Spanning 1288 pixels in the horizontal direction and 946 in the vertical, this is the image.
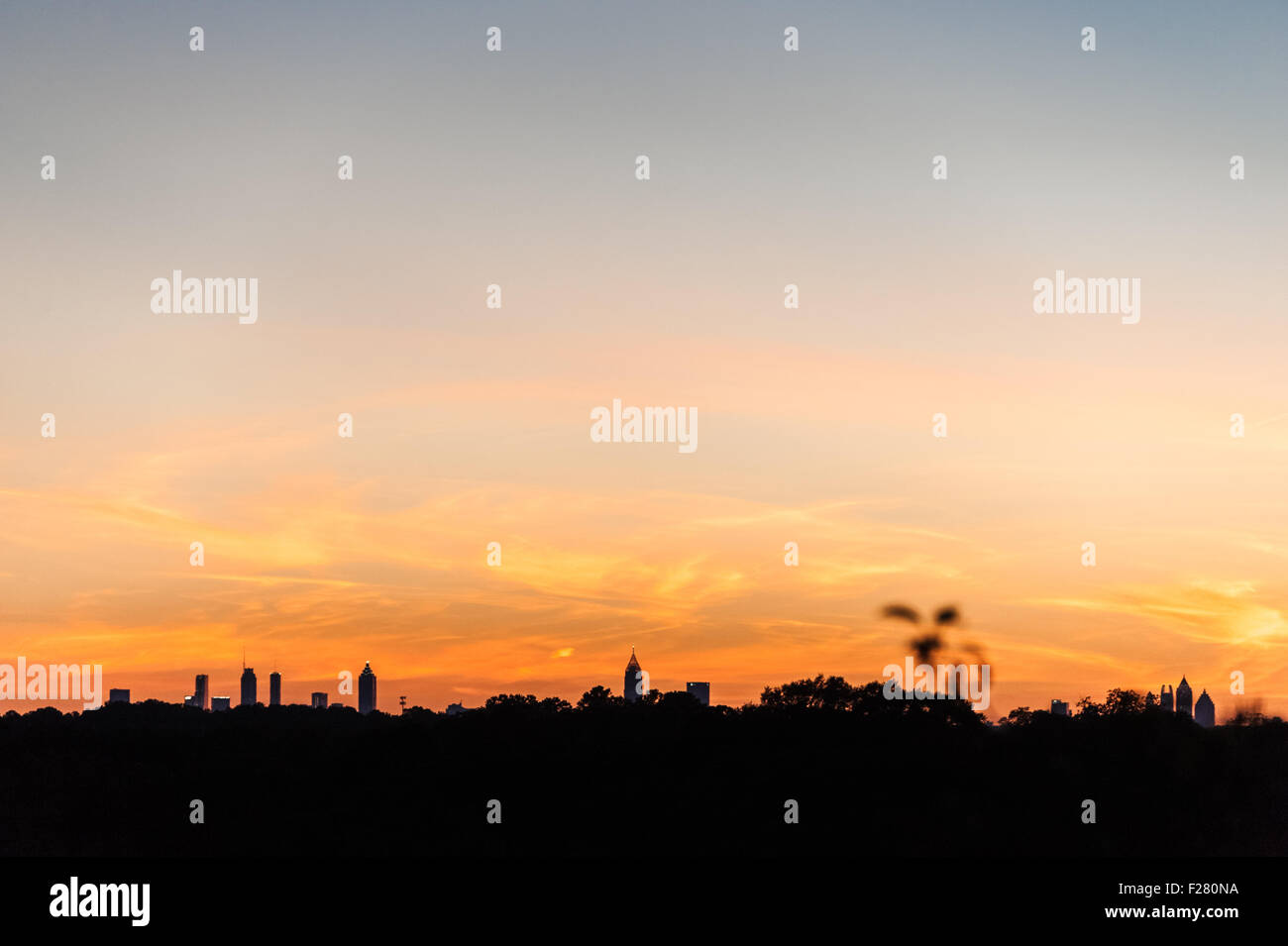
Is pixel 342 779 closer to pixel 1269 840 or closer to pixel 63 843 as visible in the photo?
pixel 63 843
